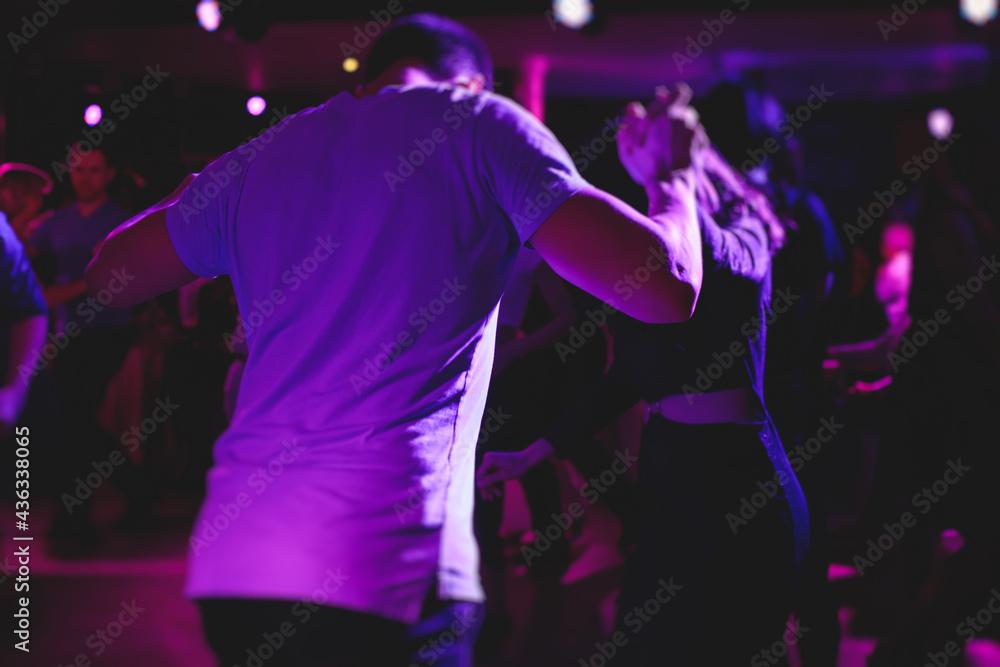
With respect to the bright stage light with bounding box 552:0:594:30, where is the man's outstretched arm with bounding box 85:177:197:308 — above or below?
above

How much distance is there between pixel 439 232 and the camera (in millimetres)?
1062

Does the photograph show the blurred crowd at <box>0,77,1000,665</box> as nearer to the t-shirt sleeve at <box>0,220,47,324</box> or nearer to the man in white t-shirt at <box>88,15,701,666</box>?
the t-shirt sleeve at <box>0,220,47,324</box>

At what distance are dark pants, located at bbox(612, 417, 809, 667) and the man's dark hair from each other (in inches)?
37.3

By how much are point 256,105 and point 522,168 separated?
6.39 feet

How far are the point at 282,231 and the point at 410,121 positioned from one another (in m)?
0.21

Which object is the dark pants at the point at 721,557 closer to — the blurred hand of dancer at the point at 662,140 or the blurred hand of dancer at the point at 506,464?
the blurred hand of dancer at the point at 506,464

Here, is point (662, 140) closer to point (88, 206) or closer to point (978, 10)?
point (88, 206)

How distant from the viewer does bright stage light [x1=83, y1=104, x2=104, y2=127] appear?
151 inches

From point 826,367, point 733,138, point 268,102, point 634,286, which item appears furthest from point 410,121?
point 826,367

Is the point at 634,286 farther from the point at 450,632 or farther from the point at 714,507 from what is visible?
the point at 714,507

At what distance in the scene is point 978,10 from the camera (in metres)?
6.24

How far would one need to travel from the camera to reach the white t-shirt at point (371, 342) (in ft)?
3.25

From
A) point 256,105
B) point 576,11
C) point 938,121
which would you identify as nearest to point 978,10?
point 576,11

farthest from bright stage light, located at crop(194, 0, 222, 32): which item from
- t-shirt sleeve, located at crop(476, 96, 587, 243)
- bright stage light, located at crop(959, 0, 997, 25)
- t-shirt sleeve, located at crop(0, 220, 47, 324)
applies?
bright stage light, located at crop(959, 0, 997, 25)
